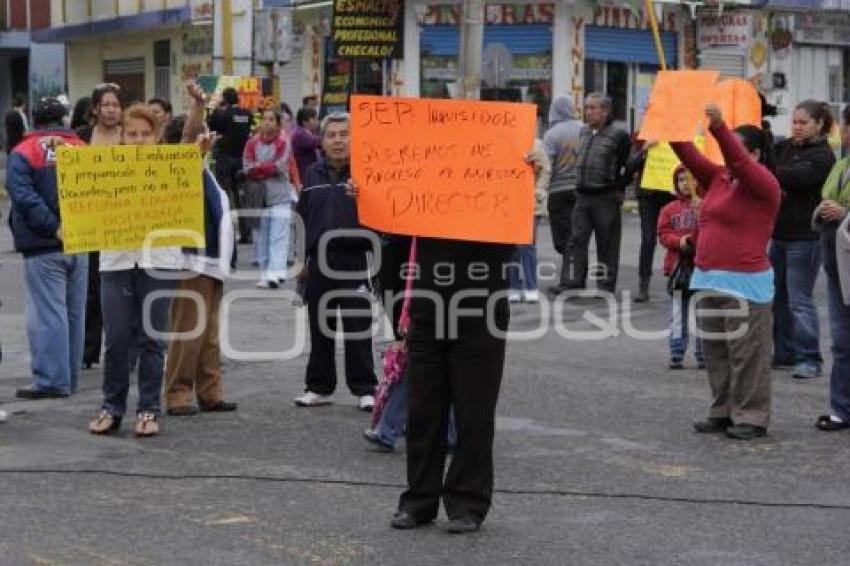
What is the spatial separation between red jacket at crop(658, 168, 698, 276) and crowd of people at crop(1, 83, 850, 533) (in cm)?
1

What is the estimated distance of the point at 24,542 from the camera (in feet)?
20.0

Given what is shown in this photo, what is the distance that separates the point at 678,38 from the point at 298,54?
7.95 meters

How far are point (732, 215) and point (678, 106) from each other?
686mm

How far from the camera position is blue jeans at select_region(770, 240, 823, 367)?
1036 cm

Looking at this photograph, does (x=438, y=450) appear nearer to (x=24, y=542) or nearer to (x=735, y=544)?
(x=735, y=544)

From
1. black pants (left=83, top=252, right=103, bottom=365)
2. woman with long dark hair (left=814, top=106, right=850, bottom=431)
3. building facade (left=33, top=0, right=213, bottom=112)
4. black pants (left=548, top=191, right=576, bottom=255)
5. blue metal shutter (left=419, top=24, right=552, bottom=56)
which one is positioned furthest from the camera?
building facade (left=33, top=0, right=213, bottom=112)

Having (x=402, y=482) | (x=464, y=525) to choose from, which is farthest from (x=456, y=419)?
(x=402, y=482)

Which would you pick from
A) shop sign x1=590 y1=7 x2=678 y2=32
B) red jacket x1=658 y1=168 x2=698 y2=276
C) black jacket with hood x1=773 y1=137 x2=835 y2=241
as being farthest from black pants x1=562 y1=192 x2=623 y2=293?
shop sign x1=590 y1=7 x2=678 y2=32

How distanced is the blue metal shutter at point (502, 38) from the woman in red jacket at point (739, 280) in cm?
2017

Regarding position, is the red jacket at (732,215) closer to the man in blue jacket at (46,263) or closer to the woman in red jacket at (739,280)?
the woman in red jacket at (739,280)

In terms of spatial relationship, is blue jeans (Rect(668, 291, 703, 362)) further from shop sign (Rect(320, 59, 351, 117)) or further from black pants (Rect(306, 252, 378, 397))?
shop sign (Rect(320, 59, 351, 117))

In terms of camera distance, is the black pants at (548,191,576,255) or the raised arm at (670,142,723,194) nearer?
the raised arm at (670,142,723,194)

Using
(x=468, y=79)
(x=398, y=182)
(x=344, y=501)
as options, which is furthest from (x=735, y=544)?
(x=468, y=79)

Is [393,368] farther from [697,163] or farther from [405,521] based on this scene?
Answer: [697,163]
